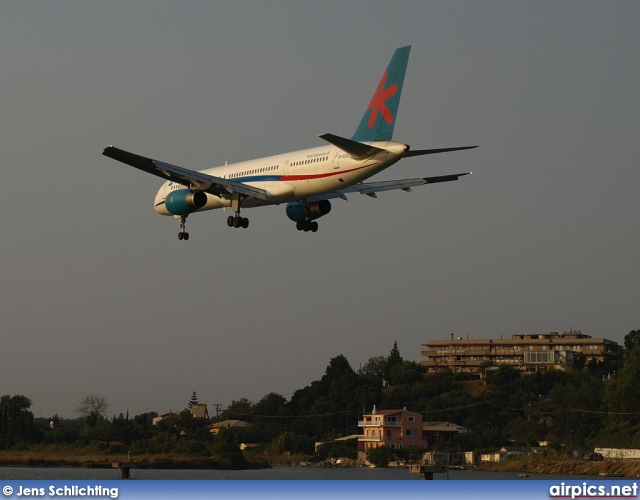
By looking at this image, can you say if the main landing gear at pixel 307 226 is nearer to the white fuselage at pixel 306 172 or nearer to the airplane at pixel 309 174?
the airplane at pixel 309 174

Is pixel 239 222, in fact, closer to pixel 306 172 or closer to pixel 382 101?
pixel 306 172

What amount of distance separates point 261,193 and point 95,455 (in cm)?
6543

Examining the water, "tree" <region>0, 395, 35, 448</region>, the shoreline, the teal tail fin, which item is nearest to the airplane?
the teal tail fin

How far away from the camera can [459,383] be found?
167875 millimetres

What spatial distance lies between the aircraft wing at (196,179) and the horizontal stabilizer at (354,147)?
20.7 ft

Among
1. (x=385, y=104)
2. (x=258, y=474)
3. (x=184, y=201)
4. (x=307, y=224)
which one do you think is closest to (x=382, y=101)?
(x=385, y=104)

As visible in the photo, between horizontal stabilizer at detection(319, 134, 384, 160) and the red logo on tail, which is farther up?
the red logo on tail

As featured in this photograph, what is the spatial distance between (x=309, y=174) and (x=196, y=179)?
603 cm

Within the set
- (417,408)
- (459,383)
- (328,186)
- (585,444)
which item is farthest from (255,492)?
(459,383)

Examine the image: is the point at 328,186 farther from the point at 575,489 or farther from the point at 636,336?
the point at 636,336

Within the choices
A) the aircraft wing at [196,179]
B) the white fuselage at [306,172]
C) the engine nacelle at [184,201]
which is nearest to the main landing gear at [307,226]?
the white fuselage at [306,172]

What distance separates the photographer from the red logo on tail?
171ft

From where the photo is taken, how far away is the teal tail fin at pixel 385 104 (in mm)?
51688

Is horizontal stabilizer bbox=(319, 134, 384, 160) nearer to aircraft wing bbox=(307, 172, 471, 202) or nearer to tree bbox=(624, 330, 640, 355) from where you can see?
aircraft wing bbox=(307, 172, 471, 202)
